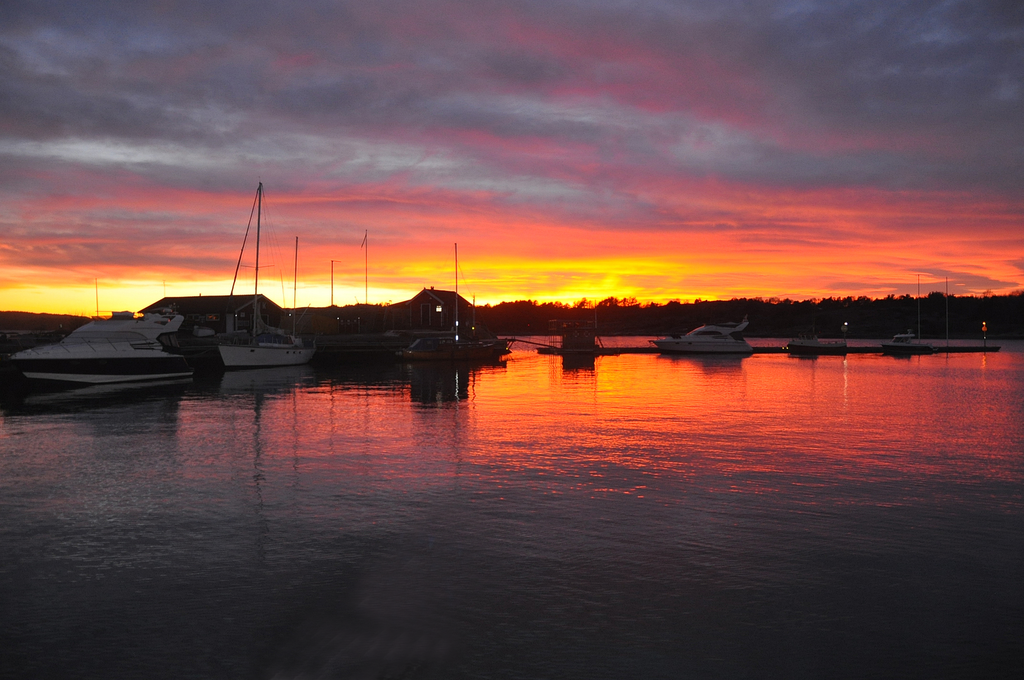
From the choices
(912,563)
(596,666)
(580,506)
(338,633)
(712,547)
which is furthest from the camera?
(580,506)

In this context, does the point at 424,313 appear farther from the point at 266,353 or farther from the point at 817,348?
the point at 817,348

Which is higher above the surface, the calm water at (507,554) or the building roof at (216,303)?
the building roof at (216,303)

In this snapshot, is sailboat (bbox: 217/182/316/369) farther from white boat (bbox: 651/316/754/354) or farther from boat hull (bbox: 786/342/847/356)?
boat hull (bbox: 786/342/847/356)

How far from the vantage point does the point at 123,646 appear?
6.71 meters

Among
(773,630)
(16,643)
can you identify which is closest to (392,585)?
(16,643)

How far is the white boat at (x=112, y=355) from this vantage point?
119ft

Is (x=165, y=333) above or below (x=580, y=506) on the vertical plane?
above

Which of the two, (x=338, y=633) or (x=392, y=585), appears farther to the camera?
(x=392, y=585)

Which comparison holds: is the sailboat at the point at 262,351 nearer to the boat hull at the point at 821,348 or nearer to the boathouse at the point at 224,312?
the boathouse at the point at 224,312

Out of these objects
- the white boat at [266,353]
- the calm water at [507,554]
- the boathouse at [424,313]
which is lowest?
the calm water at [507,554]

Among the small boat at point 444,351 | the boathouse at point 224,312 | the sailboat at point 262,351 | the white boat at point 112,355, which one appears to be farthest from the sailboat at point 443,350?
the boathouse at point 224,312

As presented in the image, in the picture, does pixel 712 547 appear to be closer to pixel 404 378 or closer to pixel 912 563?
pixel 912 563

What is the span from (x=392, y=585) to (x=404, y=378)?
123 ft

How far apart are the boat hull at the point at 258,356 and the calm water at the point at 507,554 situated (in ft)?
105
